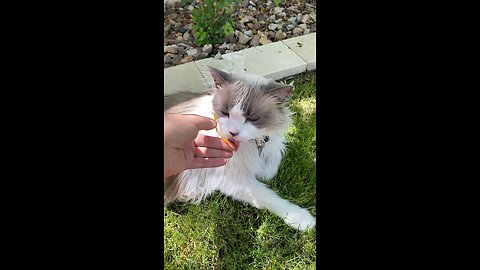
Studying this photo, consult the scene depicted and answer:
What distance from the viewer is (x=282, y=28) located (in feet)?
8.00

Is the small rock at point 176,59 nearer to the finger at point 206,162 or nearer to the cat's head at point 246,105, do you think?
the cat's head at point 246,105

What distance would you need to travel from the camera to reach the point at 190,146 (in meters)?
1.47

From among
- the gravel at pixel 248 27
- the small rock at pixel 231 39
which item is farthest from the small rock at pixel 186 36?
the small rock at pixel 231 39

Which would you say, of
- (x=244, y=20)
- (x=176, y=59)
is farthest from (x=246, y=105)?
(x=244, y=20)

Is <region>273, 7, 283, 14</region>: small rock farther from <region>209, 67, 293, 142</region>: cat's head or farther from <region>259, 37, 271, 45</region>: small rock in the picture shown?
<region>209, 67, 293, 142</region>: cat's head

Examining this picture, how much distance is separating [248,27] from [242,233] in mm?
1329

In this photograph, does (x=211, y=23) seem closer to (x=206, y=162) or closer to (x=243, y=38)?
(x=243, y=38)

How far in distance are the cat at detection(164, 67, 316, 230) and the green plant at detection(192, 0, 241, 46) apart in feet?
1.77

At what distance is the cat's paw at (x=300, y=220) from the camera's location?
1632 mm

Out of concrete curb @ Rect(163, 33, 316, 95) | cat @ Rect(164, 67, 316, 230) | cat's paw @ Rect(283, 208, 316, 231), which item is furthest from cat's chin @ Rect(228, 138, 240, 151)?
concrete curb @ Rect(163, 33, 316, 95)

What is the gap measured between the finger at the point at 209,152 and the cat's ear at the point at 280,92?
0.97ft

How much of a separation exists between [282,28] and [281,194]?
1133 millimetres

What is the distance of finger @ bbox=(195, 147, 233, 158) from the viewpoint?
5.09 feet
